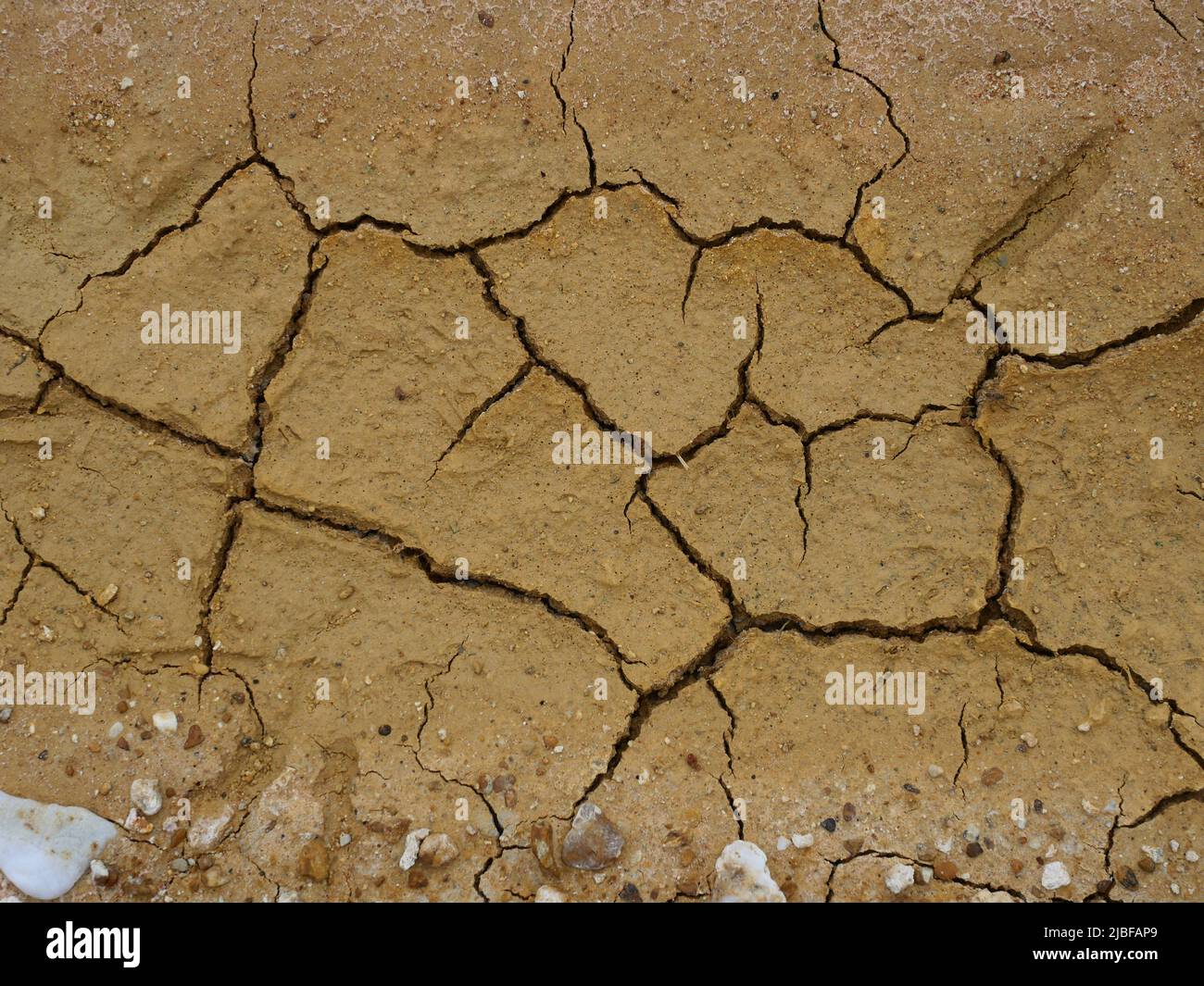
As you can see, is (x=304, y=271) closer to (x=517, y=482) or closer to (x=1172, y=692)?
(x=517, y=482)

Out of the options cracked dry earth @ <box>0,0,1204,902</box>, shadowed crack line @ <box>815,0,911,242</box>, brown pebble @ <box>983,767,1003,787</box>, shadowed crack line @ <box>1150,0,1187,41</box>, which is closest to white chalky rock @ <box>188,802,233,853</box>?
cracked dry earth @ <box>0,0,1204,902</box>

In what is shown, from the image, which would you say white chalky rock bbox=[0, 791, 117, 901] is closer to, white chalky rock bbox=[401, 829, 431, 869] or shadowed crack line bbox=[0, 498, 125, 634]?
shadowed crack line bbox=[0, 498, 125, 634]

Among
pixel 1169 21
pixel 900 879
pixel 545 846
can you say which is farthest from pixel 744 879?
pixel 1169 21

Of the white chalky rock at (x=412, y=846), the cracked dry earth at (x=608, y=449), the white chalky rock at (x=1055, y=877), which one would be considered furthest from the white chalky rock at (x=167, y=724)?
the white chalky rock at (x=1055, y=877)

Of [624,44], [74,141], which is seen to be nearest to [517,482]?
[624,44]

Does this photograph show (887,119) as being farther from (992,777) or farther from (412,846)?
(412,846)
